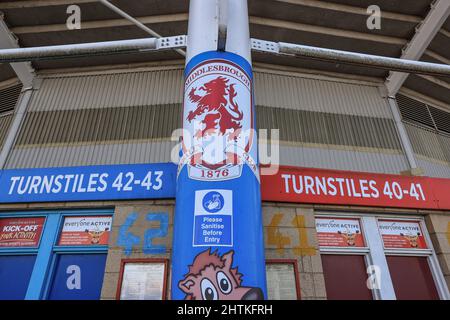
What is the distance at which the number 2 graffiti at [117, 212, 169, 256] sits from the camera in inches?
213

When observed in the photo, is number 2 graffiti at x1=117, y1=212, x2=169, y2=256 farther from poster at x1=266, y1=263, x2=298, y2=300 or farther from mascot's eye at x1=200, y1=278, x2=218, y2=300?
mascot's eye at x1=200, y1=278, x2=218, y2=300

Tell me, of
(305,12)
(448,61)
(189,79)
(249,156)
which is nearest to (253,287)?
(249,156)

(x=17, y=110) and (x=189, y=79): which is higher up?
(x=17, y=110)

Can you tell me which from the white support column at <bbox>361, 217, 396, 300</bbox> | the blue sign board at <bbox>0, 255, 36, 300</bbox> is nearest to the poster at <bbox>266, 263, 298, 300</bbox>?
the white support column at <bbox>361, 217, 396, 300</bbox>

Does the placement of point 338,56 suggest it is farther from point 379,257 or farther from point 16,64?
point 16,64

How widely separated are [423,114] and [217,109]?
23.2 ft

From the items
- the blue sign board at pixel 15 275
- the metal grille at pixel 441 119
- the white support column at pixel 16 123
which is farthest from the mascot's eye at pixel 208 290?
the metal grille at pixel 441 119

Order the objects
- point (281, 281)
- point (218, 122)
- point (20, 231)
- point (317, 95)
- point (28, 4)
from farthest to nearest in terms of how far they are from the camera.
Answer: point (317, 95) → point (28, 4) → point (20, 231) → point (281, 281) → point (218, 122)

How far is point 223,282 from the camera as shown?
3166mm

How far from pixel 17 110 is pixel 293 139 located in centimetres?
619

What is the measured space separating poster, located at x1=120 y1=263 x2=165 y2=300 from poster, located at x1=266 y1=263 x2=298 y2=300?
1702 millimetres

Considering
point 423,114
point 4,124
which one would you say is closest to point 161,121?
point 4,124
